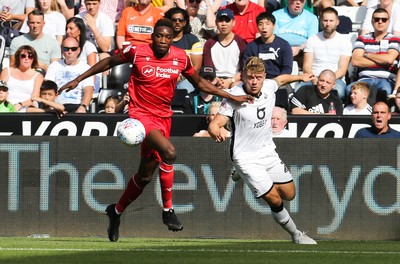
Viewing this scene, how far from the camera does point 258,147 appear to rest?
38.2ft

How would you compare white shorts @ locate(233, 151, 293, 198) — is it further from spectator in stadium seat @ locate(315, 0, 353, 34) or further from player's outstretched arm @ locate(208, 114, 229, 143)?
spectator in stadium seat @ locate(315, 0, 353, 34)

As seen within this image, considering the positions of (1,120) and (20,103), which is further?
(20,103)

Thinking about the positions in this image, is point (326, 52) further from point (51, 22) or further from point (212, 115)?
point (51, 22)

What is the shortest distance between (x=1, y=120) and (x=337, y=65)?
5.47 metres

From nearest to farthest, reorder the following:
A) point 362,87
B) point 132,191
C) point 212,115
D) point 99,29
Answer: point 132,191, point 212,115, point 362,87, point 99,29

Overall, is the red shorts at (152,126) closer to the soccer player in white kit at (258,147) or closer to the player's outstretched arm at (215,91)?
the player's outstretched arm at (215,91)

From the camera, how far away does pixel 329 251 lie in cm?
1035

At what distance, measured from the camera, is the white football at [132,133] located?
36.9 ft

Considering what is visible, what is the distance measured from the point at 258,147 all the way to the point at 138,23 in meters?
5.80

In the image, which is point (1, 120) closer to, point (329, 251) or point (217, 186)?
point (217, 186)

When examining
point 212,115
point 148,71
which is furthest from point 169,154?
point 212,115

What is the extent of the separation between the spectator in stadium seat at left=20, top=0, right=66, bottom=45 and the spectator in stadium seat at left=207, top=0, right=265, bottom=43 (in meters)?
3.04

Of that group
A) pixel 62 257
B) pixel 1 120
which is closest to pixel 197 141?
pixel 1 120

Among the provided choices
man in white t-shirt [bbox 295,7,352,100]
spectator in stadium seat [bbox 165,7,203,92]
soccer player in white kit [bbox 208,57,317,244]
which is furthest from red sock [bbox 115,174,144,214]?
man in white t-shirt [bbox 295,7,352,100]
